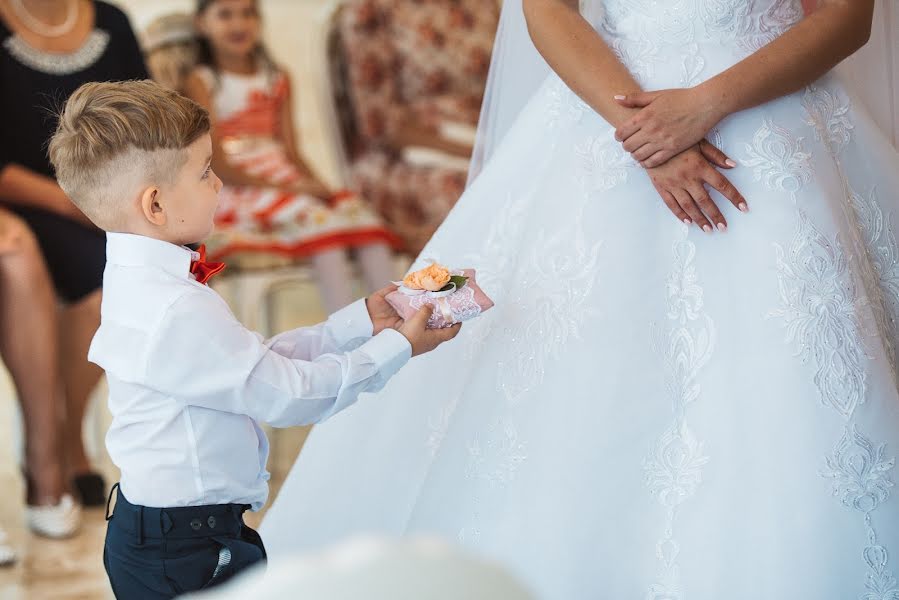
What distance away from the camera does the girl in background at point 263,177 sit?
370 centimetres

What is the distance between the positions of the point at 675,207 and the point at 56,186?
198 cm

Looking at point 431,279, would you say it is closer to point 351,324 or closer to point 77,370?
point 351,324

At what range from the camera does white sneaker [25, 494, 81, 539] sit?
9.30 feet

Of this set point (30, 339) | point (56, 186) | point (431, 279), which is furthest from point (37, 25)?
point (431, 279)

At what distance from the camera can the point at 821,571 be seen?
1.57 meters

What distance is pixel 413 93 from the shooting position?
4.80 m

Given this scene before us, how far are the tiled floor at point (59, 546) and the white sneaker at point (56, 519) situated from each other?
0.08 ft

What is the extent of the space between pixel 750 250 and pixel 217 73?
8.74 ft

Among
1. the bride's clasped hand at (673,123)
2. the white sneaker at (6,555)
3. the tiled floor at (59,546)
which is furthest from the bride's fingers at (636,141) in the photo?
the white sneaker at (6,555)

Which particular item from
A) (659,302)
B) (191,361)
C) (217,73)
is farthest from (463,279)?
(217,73)

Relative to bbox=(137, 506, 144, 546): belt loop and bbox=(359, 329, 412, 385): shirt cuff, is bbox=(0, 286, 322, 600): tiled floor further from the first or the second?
bbox=(359, 329, 412, 385): shirt cuff

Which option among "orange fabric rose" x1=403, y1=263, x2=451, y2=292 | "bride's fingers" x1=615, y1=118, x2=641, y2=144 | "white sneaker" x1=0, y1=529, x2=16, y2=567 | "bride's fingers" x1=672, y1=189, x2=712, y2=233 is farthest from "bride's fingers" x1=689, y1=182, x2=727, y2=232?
"white sneaker" x1=0, y1=529, x2=16, y2=567

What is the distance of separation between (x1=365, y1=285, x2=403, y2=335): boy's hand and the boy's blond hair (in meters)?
0.37

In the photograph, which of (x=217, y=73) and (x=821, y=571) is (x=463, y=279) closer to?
(x=821, y=571)
